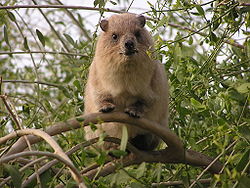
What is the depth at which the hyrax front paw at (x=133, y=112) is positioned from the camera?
5.81 meters

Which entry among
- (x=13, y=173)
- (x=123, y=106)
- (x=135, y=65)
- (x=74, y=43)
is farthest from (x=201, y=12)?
(x=13, y=173)

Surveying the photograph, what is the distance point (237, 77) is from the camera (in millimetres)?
6902

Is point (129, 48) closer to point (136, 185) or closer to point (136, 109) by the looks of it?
point (136, 109)

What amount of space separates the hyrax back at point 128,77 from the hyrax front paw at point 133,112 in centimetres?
1

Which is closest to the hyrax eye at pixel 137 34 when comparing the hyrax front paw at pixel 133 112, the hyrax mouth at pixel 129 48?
the hyrax mouth at pixel 129 48

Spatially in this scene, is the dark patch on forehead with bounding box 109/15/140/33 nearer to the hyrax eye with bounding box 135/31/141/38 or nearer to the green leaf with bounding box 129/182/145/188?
the hyrax eye with bounding box 135/31/141/38

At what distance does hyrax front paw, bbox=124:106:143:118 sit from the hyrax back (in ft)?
0.05

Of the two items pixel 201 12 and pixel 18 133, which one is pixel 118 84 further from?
pixel 18 133

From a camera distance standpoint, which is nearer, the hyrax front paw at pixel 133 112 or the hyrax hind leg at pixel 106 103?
the hyrax front paw at pixel 133 112

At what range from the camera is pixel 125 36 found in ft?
20.3

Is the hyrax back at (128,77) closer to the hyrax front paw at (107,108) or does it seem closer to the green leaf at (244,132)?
the hyrax front paw at (107,108)

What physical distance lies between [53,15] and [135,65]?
345 centimetres

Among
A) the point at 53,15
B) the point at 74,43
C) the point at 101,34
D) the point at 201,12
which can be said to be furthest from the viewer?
the point at 53,15

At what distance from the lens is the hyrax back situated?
6.16 metres
